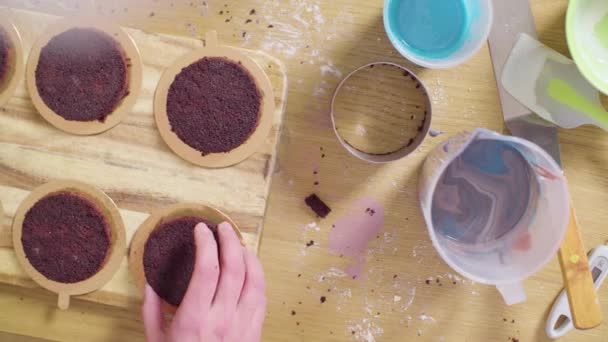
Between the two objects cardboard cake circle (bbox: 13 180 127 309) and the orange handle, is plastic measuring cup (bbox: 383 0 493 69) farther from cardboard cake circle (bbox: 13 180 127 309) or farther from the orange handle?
cardboard cake circle (bbox: 13 180 127 309)

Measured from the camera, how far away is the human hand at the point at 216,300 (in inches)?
26.6

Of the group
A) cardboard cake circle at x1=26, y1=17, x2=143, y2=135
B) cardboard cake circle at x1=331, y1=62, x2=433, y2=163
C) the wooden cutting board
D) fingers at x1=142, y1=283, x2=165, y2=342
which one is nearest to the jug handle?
cardboard cake circle at x1=331, y1=62, x2=433, y2=163

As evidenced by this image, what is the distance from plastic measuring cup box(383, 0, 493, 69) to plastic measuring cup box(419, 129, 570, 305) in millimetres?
132

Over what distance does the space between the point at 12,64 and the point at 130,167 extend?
22 centimetres

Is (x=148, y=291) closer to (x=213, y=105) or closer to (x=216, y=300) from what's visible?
(x=216, y=300)

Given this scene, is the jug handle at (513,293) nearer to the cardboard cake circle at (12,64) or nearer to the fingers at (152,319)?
the fingers at (152,319)

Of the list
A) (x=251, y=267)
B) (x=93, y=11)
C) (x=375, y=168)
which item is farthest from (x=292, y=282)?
(x=93, y=11)

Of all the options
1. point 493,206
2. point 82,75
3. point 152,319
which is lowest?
point 152,319

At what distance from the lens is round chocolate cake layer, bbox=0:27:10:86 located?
0.72 meters

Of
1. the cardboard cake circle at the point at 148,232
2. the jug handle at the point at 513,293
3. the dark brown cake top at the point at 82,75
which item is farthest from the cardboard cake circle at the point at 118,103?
the jug handle at the point at 513,293

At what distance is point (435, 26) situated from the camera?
0.72 metres

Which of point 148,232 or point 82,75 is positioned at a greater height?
point 82,75

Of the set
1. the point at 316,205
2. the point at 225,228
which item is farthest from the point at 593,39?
the point at 225,228

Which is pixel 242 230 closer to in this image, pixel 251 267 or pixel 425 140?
pixel 251 267
